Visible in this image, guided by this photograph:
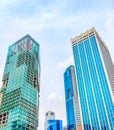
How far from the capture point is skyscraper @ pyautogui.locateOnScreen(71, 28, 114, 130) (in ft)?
254

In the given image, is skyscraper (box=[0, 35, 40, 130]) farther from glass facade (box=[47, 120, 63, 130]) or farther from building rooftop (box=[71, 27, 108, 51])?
glass facade (box=[47, 120, 63, 130])

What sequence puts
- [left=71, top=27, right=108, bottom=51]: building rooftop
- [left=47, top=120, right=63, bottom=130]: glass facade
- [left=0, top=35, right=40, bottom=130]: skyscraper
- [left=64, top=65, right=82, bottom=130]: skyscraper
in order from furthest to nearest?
[left=47, top=120, right=63, bottom=130]: glass facade
[left=71, top=27, right=108, bottom=51]: building rooftop
[left=64, top=65, right=82, bottom=130]: skyscraper
[left=0, top=35, right=40, bottom=130]: skyscraper

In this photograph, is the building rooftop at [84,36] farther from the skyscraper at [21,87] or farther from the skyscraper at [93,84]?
the skyscraper at [21,87]

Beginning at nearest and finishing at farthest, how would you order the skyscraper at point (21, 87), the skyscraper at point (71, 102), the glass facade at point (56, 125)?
the skyscraper at point (21, 87) < the skyscraper at point (71, 102) < the glass facade at point (56, 125)

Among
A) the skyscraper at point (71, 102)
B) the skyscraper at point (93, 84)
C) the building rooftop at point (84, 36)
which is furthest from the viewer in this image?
the building rooftop at point (84, 36)

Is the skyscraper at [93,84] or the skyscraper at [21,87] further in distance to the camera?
the skyscraper at [93,84]

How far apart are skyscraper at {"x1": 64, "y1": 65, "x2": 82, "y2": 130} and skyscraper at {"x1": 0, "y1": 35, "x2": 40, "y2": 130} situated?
39.9 m

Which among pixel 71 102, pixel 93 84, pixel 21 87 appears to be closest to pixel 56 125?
pixel 71 102

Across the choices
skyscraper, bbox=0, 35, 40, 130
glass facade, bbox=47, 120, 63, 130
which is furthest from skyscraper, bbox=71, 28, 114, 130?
glass facade, bbox=47, 120, 63, 130

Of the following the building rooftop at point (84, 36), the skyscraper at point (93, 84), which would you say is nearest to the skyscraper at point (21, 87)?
the skyscraper at point (93, 84)

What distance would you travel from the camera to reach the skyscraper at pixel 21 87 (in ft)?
205

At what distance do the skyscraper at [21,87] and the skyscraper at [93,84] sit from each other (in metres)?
23.4

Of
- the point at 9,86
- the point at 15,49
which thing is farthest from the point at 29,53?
the point at 9,86

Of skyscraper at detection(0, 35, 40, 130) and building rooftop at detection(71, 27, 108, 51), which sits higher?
building rooftop at detection(71, 27, 108, 51)
